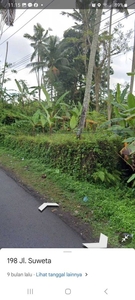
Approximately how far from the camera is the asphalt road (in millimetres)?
856

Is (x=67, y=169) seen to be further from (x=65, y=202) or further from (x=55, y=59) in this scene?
(x=55, y=59)

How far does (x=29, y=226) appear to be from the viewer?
104cm

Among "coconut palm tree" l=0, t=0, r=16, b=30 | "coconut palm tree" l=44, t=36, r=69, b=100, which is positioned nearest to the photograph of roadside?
"coconut palm tree" l=0, t=0, r=16, b=30

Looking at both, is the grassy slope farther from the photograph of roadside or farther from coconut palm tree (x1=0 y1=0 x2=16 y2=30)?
coconut palm tree (x1=0 y1=0 x2=16 y2=30)

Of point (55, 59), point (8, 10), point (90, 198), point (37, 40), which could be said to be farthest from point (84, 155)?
point (55, 59)

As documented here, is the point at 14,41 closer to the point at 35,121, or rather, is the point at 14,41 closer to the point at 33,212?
the point at 33,212

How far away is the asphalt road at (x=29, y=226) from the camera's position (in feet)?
2.81

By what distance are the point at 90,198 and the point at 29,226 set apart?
2.09 feet

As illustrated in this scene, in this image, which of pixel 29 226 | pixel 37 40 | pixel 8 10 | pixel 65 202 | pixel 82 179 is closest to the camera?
pixel 8 10

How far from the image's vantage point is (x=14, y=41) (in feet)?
3.70
